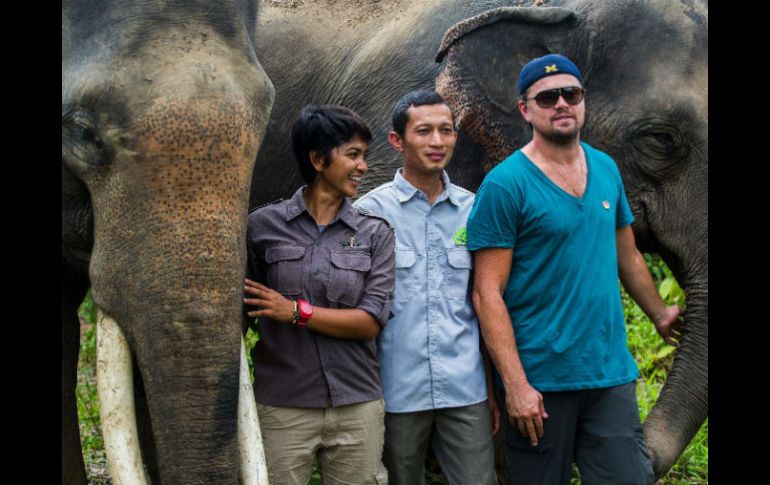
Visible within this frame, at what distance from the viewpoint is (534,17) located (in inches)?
152

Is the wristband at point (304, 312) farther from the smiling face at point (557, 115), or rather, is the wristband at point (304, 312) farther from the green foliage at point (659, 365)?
the green foliage at point (659, 365)

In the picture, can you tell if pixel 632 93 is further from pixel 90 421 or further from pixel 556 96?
pixel 90 421

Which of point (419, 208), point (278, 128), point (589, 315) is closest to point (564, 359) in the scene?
point (589, 315)

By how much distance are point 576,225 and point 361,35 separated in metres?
1.80

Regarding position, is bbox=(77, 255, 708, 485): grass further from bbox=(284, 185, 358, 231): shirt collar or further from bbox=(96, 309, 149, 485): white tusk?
bbox=(96, 309, 149, 485): white tusk

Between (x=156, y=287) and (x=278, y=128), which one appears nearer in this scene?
(x=156, y=287)

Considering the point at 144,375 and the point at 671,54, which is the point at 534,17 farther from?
the point at 144,375

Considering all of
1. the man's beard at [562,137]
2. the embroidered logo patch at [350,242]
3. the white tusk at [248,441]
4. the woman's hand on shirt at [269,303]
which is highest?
the man's beard at [562,137]

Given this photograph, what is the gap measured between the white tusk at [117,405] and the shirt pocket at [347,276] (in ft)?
1.72

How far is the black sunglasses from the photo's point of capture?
10.1 feet

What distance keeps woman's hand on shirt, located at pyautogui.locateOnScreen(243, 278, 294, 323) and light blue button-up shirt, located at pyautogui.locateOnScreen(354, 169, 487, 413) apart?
36 cm

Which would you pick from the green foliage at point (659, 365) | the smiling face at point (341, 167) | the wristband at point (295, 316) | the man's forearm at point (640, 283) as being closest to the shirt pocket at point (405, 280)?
the smiling face at point (341, 167)

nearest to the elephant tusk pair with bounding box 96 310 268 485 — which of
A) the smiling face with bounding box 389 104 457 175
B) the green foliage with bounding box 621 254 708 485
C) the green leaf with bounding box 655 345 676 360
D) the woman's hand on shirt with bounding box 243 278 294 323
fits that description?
the woman's hand on shirt with bounding box 243 278 294 323

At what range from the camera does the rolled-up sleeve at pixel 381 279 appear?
9.70ft
